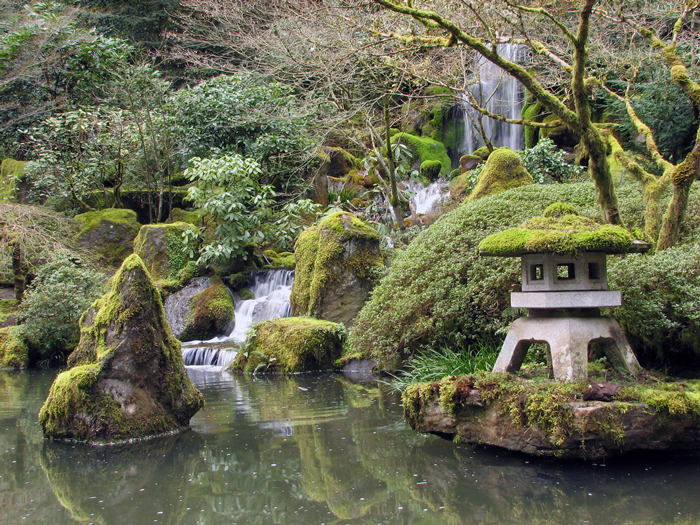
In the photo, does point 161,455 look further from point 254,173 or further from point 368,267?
point 254,173

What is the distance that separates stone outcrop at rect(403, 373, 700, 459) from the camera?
4.61 metres

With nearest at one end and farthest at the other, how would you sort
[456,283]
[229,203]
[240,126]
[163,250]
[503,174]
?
[456,283] → [503,174] → [229,203] → [163,250] → [240,126]

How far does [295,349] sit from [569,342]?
6.38 meters

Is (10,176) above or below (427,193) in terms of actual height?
above

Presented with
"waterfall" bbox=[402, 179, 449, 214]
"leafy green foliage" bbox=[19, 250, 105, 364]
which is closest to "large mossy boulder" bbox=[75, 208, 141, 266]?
"leafy green foliage" bbox=[19, 250, 105, 364]

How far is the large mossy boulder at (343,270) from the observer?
38.4 ft

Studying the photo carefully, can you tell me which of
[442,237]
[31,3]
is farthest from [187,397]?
[31,3]

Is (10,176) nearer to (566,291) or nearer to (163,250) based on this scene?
(163,250)

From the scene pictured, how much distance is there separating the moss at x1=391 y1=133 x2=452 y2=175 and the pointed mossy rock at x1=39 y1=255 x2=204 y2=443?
52.3 ft

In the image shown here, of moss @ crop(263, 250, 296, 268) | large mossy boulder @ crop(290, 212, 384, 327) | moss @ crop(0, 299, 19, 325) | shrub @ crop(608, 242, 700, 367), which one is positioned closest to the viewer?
shrub @ crop(608, 242, 700, 367)

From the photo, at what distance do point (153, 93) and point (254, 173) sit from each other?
5403 mm

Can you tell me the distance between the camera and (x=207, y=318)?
538 inches

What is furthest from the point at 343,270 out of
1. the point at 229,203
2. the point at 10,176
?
the point at 10,176

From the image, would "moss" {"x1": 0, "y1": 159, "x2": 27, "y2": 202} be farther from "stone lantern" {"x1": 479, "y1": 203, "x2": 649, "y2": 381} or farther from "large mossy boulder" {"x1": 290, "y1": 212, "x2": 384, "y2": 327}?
"stone lantern" {"x1": 479, "y1": 203, "x2": 649, "y2": 381}
